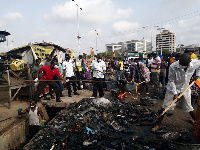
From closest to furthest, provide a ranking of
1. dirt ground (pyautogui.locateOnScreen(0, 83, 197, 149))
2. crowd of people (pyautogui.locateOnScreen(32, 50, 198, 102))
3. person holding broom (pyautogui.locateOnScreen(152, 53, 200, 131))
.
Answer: person holding broom (pyautogui.locateOnScreen(152, 53, 200, 131))
dirt ground (pyautogui.locateOnScreen(0, 83, 197, 149))
crowd of people (pyautogui.locateOnScreen(32, 50, 198, 102))

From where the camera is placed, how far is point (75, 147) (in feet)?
12.2

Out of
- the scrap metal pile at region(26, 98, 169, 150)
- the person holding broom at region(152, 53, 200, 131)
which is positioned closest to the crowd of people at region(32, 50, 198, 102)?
the scrap metal pile at region(26, 98, 169, 150)

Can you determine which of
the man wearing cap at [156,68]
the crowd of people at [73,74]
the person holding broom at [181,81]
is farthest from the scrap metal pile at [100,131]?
the man wearing cap at [156,68]

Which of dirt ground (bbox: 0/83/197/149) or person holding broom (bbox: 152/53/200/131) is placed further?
dirt ground (bbox: 0/83/197/149)

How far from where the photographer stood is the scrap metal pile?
3.61 meters

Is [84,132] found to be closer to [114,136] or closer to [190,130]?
[114,136]

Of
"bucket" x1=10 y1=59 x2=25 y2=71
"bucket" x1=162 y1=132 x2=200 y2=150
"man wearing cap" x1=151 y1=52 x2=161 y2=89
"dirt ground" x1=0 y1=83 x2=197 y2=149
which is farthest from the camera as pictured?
"man wearing cap" x1=151 y1=52 x2=161 y2=89

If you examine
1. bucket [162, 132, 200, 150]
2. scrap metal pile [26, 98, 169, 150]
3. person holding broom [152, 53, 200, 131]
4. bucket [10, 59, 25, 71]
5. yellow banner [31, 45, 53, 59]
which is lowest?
scrap metal pile [26, 98, 169, 150]

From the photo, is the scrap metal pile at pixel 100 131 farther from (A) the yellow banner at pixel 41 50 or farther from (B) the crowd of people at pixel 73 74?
(A) the yellow banner at pixel 41 50

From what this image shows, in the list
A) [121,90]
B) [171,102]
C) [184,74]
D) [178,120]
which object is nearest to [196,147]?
[171,102]

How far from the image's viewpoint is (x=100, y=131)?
4094 millimetres

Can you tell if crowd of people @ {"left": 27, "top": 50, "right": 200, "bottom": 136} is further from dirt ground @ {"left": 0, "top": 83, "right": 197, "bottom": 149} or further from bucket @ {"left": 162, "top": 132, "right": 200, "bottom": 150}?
bucket @ {"left": 162, "top": 132, "right": 200, "bottom": 150}

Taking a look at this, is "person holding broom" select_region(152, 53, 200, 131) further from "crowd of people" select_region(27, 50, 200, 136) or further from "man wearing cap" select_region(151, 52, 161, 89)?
"man wearing cap" select_region(151, 52, 161, 89)

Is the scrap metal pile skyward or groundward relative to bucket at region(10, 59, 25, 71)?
groundward
